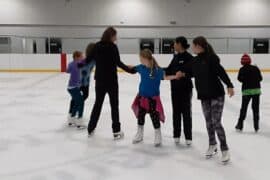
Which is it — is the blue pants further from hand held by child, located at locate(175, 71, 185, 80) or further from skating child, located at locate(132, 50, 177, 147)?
hand held by child, located at locate(175, 71, 185, 80)

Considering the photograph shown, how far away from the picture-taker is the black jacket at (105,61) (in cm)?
459

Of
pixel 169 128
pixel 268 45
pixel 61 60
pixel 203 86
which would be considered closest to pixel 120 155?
pixel 203 86

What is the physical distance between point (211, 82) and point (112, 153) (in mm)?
1399

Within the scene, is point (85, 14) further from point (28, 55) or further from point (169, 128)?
point (169, 128)

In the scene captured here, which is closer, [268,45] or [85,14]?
[268,45]

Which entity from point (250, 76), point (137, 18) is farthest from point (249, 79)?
point (137, 18)

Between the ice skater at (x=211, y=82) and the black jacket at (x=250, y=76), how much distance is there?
1204 millimetres

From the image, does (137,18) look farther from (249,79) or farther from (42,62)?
(249,79)

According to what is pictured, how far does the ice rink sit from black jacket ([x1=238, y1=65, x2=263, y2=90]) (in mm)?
695

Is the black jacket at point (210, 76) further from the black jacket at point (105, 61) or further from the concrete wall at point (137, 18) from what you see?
the concrete wall at point (137, 18)

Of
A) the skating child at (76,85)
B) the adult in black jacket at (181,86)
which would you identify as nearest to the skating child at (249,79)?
the adult in black jacket at (181,86)

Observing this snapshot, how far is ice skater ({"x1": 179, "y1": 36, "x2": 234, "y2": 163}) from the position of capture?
12.5 ft

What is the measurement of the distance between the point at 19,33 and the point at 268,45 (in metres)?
13.3

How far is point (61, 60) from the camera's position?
1666cm
